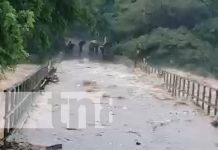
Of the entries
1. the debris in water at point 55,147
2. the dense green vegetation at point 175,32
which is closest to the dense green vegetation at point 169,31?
the dense green vegetation at point 175,32

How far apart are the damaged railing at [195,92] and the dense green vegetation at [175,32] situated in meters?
26.1

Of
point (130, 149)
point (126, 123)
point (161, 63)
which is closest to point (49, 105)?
point (126, 123)

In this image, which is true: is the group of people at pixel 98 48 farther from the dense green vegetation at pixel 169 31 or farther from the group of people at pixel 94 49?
the dense green vegetation at pixel 169 31

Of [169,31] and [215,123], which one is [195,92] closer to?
[215,123]

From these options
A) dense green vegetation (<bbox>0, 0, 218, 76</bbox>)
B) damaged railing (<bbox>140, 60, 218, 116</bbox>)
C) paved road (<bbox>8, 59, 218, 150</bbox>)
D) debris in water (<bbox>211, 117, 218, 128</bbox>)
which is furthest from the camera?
dense green vegetation (<bbox>0, 0, 218, 76</bbox>)

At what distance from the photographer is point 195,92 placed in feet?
90.5

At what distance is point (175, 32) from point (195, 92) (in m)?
35.0

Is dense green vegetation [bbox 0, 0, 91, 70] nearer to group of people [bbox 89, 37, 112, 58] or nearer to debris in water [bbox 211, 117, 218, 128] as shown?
debris in water [bbox 211, 117, 218, 128]

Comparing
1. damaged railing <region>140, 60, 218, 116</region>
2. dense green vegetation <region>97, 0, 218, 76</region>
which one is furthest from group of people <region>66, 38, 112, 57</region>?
damaged railing <region>140, 60, 218, 116</region>

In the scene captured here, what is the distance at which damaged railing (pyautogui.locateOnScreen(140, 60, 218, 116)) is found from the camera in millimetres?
20009

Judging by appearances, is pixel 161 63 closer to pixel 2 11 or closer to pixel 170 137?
pixel 170 137

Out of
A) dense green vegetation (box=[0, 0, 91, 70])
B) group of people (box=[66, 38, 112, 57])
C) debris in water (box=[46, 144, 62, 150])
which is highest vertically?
dense green vegetation (box=[0, 0, 91, 70])

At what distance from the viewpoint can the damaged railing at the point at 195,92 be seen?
20.0 m

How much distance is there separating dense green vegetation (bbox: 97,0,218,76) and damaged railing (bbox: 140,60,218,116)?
2605cm
